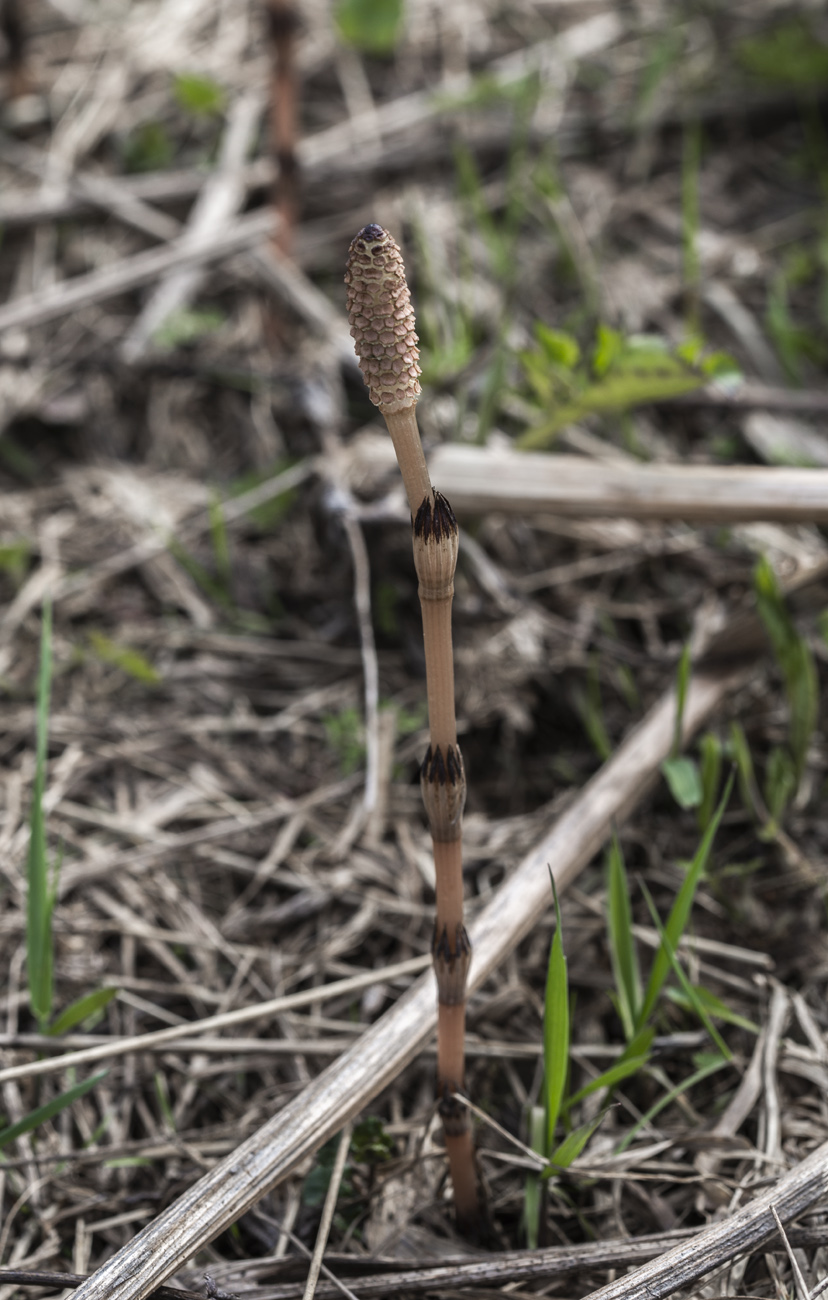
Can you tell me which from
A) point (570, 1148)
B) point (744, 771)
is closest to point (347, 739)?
point (744, 771)

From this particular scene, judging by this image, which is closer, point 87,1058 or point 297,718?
point 87,1058

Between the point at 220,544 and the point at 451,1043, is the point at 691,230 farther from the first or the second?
the point at 451,1043

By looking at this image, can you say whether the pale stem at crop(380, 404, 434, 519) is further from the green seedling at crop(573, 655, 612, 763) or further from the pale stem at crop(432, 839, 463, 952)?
the green seedling at crop(573, 655, 612, 763)

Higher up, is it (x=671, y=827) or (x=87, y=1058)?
(x=87, y=1058)

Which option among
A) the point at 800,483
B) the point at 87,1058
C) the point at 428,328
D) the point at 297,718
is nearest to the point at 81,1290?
the point at 87,1058

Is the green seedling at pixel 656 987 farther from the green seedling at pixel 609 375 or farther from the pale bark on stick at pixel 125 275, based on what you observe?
the pale bark on stick at pixel 125 275

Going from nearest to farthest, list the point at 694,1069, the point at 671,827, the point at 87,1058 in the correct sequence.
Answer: the point at 87,1058, the point at 694,1069, the point at 671,827

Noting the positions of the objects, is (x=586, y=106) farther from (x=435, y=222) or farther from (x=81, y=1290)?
(x=81, y=1290)
